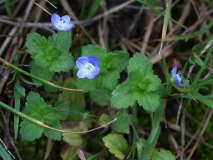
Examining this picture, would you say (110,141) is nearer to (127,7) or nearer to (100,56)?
(100,56)

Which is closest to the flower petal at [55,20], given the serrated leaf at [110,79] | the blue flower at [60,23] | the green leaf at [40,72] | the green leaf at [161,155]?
the blue flower at [60,23]

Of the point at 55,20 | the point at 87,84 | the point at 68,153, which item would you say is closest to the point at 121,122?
the point at 87,84

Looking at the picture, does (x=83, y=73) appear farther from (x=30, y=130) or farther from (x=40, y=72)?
(x=30, y=130)

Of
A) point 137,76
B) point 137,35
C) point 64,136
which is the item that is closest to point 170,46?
point 137,35

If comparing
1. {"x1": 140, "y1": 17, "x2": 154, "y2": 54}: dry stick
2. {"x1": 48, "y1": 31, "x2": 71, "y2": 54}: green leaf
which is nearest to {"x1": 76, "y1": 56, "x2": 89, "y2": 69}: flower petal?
{"x1": 48, "y1": 31, "x2": 71, "y2": 54}: green leaf

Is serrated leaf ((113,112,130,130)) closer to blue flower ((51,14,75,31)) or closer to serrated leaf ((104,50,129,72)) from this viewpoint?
serrated leaf ((104,50,129,72))
